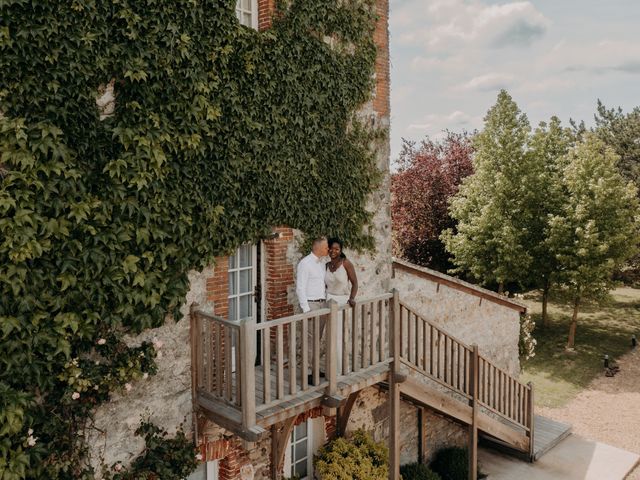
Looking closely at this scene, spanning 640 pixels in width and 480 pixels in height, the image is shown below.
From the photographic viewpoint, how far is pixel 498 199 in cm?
2172

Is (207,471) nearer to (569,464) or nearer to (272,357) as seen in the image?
(272,357)

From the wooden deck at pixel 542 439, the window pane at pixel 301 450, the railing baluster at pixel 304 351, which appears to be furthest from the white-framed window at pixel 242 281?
the wooden deck at pixel 542 439

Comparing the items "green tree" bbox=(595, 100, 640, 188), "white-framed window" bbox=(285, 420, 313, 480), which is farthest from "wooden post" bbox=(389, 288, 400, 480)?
"green tree" bbox=(595, 100, 640, 188)

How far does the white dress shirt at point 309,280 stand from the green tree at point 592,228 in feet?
49.3

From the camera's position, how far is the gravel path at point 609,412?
13.5 meters

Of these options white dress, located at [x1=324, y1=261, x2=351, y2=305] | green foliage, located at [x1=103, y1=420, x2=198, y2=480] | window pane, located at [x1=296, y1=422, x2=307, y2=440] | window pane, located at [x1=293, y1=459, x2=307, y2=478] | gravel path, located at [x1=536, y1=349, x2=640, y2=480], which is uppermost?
white dress, located at [x1=324, y1=261, x2=351, y2=305]

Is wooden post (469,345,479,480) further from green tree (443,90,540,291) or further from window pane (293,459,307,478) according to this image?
green tree (443,90,540,291)

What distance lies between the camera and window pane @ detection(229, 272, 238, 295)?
7711 mm

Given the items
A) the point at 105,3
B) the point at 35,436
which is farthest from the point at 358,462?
the point at 105,3

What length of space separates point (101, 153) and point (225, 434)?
4.31m

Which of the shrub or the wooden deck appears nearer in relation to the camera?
the shrub

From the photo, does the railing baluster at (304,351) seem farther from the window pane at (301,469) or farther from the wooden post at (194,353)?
the window pane at (301,469)

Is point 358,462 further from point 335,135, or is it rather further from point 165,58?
point 165,58

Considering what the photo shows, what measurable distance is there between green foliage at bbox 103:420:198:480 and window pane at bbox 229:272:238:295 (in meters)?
2.05
